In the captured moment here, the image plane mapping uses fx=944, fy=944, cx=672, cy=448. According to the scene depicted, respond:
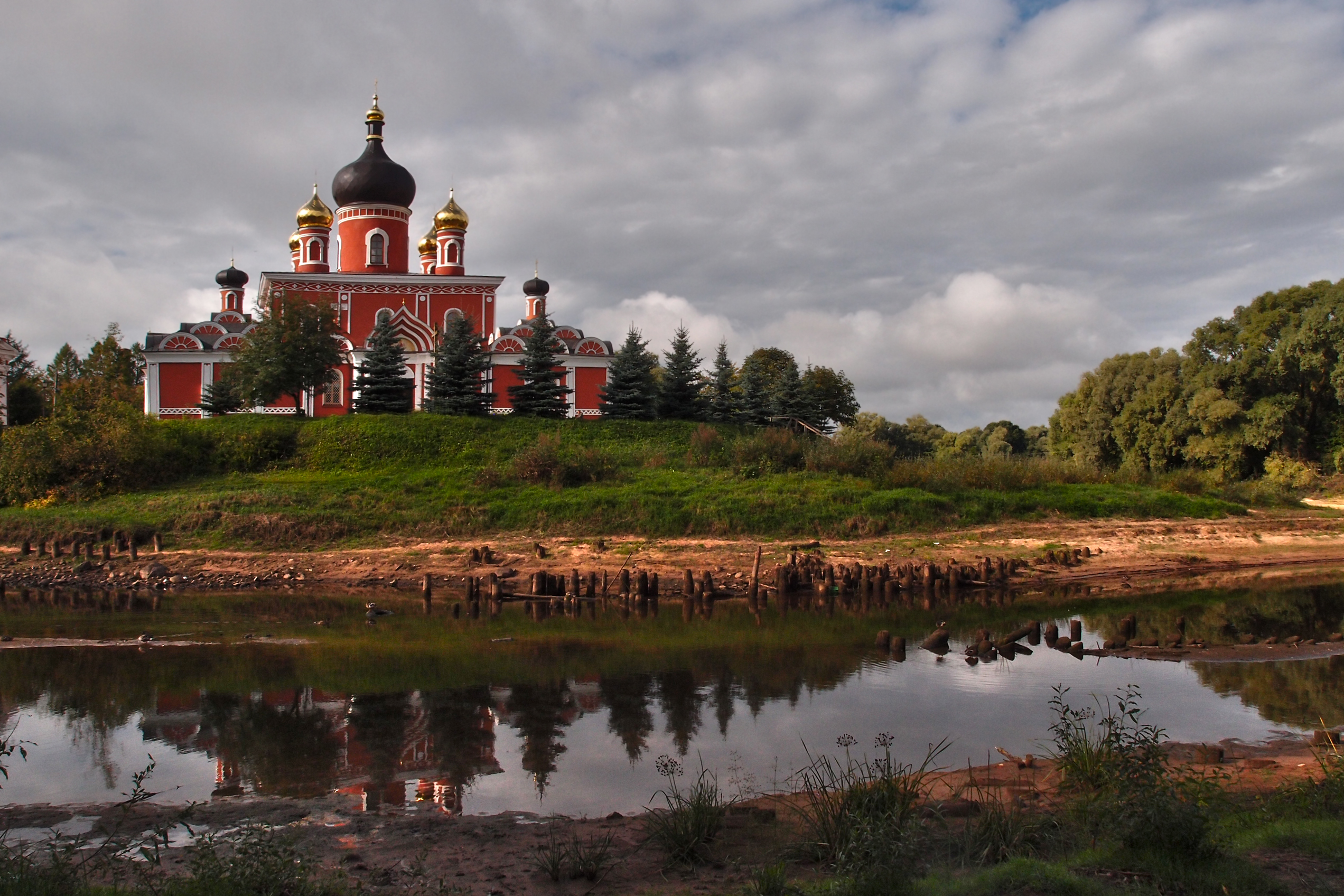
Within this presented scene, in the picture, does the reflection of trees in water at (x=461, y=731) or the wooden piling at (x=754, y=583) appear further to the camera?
the wooden piling at (x=754, y=583)

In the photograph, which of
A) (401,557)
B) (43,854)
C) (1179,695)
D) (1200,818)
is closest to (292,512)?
(401,557)

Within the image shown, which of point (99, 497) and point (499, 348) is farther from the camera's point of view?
point (499, 348)

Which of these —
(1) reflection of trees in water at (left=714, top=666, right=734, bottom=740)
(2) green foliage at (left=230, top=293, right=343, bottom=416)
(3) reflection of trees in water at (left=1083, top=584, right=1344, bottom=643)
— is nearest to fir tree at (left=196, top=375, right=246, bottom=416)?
(2) green foliage at (left=230, top=293, right=343, bottom=416)

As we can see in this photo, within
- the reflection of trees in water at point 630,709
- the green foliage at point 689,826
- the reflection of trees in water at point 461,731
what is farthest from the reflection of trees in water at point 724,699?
the green foliage at point 689,826

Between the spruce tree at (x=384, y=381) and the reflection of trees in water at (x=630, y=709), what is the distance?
77.6ft

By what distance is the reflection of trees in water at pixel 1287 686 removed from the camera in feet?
33.0

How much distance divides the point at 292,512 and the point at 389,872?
63.6 feet

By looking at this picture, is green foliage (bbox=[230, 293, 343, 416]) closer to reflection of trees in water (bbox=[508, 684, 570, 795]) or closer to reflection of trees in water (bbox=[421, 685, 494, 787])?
reflection of trees in water (bbox=[421, 685, 494, 787])

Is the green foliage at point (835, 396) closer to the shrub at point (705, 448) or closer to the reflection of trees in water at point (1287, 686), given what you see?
the shrub at point (705, 448)

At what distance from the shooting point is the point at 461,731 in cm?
974

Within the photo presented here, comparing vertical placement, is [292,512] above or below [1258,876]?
above

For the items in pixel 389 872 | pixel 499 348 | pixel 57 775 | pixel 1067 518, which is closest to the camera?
pixel 389 872

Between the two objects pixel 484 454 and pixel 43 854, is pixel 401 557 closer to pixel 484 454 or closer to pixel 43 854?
pixel 484 454

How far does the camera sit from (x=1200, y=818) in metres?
5.13
